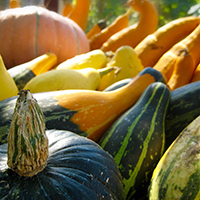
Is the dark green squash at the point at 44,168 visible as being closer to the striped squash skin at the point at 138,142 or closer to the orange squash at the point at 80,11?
the striped squash skin at the point at 138,142

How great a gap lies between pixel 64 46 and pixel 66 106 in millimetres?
1057

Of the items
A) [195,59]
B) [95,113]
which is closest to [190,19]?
[195,59]

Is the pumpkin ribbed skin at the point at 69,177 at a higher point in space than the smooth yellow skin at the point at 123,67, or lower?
higher

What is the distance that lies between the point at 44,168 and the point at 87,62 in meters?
1.10

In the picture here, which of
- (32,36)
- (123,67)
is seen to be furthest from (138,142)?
(32,36)

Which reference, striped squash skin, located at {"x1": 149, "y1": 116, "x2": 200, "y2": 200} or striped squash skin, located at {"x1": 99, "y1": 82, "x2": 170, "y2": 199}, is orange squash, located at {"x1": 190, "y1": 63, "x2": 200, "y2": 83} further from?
striped squash skin, located at {"x1": 149, "y1": 116, "x2": 200, "y2": 200}

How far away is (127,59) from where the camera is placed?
1.62 metres

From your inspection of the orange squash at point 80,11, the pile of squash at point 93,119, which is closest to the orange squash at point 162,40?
the pile of squash at point 93,119

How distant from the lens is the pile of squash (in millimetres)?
604

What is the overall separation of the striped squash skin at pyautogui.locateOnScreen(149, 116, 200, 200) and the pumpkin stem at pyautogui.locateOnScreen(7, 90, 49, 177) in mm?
362

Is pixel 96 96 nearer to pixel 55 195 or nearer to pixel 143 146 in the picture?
pixel 143 146

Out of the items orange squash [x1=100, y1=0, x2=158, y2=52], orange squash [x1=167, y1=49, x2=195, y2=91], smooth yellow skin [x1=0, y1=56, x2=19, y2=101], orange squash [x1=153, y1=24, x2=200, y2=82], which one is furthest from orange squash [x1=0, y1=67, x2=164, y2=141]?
orange squash [x1=100, y1=0, x2=158, y2=52]

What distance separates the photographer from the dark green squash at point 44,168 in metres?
0.57

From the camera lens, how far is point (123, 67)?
1.61m
